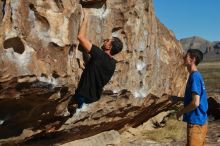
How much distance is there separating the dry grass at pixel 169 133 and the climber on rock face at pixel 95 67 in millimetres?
4837

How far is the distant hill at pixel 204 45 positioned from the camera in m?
147

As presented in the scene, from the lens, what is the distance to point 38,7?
563 cm

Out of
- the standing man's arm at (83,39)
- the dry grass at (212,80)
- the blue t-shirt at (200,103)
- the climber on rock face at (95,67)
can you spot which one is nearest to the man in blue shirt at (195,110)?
the blue t-shirt at (200,103)

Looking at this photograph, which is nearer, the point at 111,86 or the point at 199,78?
the point at 199,78

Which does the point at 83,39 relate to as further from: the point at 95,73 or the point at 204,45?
the point at 204,45

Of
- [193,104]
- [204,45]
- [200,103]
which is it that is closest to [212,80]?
[200,103]

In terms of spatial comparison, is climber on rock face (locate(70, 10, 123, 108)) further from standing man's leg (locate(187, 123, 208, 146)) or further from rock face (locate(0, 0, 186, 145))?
standing man's leg (locate(187, 123, 208, 146))

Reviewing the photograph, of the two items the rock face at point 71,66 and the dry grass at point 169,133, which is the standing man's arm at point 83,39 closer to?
the rock face at point 71,66

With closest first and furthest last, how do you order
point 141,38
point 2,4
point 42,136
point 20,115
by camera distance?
point 2,4
point 20,115
point 42,136
point 141,38

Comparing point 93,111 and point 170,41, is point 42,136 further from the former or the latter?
point 170,41

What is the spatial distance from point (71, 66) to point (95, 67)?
39 centimetres

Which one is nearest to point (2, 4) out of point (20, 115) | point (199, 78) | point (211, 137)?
point (20, 115)

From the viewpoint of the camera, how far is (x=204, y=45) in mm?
173875

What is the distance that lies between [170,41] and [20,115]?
17.2 feet
